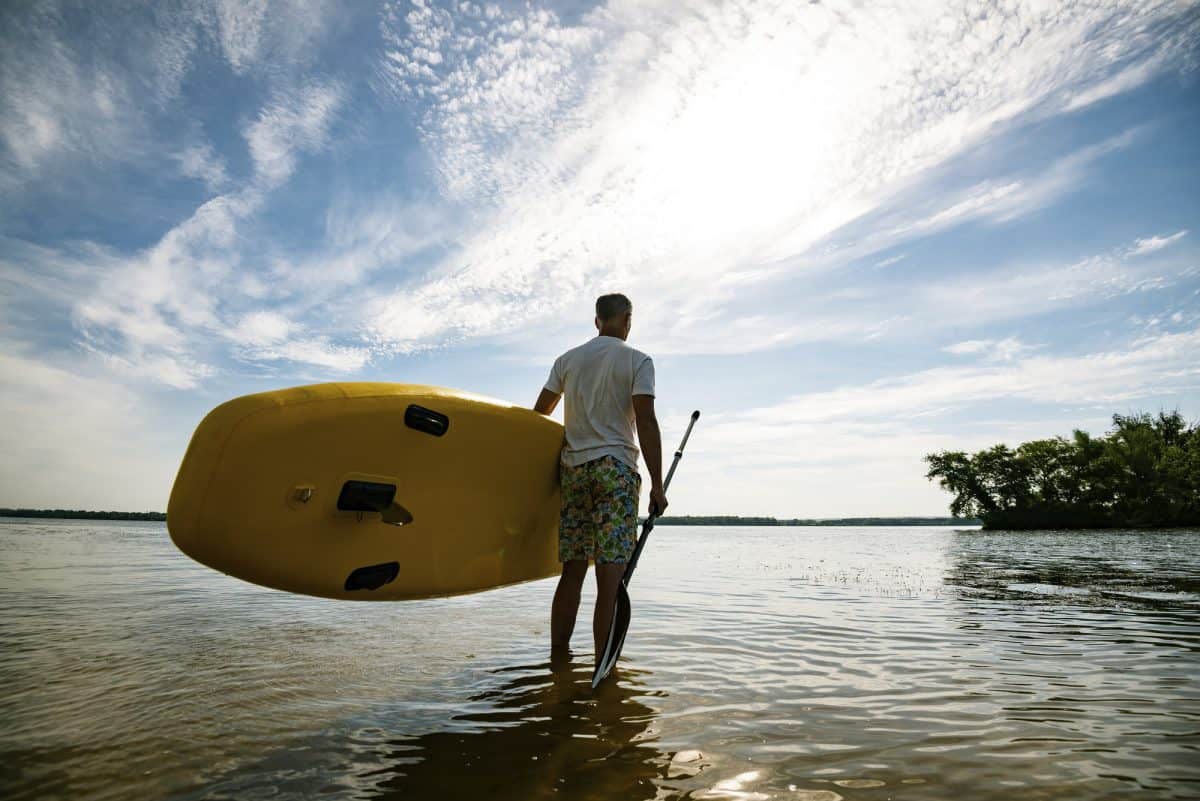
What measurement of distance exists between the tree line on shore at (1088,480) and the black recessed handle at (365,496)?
60.8 m

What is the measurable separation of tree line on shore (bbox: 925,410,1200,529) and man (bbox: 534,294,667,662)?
2346 inches

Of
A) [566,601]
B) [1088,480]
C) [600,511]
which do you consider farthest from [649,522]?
[1088,480]

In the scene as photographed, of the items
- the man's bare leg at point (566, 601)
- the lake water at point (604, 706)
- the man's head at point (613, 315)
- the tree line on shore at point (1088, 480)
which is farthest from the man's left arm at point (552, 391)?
the tree line on shore at point (1088, 480)

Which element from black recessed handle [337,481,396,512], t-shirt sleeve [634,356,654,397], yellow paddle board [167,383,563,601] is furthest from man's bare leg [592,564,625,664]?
black recessed handle [337,481,396,512]

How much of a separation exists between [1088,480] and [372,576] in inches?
2569

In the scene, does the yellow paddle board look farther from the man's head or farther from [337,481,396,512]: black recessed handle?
the man's head

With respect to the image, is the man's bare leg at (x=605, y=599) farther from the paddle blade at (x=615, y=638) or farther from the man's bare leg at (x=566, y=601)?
the man's bare leg at (x=566, y=601)

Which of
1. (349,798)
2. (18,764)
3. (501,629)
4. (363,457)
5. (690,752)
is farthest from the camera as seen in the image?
(501,629)

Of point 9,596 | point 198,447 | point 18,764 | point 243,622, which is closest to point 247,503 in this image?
point 198,447

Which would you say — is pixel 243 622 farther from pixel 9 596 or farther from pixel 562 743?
pixel 562 743

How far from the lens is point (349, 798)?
7.22ft

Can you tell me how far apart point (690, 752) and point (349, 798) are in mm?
1342

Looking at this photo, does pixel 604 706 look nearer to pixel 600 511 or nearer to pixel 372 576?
pixel 600 511

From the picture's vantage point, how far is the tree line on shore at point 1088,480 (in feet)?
156
